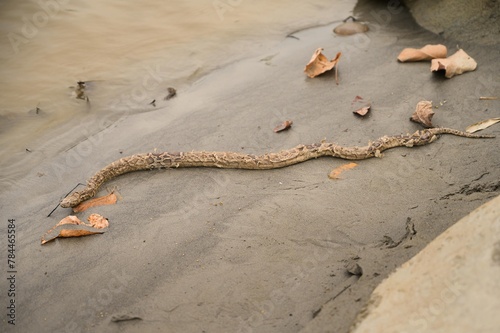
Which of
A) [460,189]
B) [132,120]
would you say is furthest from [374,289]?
[132,120]

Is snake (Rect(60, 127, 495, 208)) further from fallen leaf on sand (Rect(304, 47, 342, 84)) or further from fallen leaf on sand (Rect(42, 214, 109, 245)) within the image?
fallen leaf on sand (Rect(304, 47, 342, 84))

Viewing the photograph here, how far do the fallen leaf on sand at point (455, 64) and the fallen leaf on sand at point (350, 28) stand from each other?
2.41 meters

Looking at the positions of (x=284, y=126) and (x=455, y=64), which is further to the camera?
(x=455, y=64)

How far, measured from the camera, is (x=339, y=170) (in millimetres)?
5562

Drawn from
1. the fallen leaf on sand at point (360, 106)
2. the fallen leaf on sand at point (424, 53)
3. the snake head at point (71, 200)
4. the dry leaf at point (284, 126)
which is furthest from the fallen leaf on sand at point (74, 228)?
the fallen leaf on sand at point (424, 53)

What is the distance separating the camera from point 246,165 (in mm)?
5746

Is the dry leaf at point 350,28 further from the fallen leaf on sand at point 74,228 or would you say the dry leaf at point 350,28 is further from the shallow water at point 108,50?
the fallen leaf on sand at point 74,228

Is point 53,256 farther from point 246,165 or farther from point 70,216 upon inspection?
point 246,165

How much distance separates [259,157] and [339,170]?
1119 millimetres

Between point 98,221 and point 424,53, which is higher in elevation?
point 424,53

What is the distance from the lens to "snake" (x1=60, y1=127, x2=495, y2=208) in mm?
5688

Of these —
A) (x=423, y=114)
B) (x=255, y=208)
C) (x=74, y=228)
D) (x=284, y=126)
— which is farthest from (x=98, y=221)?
(x=423, y=114)

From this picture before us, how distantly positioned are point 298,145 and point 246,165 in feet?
2.75

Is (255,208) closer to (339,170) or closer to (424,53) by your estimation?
(339,170)
